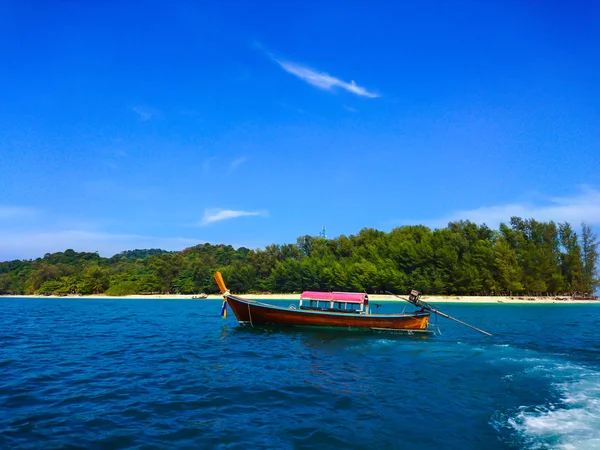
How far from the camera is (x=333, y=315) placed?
109ft

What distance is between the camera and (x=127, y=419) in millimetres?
11898

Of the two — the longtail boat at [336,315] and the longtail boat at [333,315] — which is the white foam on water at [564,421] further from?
the longtail boat at [333,315]

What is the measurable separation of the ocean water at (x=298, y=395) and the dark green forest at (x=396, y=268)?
74186 mm

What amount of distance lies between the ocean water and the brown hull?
4.74 meters

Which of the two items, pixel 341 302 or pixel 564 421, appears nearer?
pixel 564 421

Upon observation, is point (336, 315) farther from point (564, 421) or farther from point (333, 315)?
point (564, 421)

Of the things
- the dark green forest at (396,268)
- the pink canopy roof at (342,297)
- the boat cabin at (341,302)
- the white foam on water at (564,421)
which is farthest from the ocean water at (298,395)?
the dark green forest at (396,268)

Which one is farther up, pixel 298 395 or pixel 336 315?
pixel 336 315

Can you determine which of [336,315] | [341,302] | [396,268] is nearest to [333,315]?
[336,315]

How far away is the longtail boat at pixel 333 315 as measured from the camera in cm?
3300

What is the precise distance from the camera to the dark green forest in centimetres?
9619

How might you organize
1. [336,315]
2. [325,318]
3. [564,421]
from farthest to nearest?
1. [325,318]
2. [336,315]
3. [564,421]

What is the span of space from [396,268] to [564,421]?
96173mm

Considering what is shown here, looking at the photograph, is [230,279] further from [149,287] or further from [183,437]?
[183,437]
